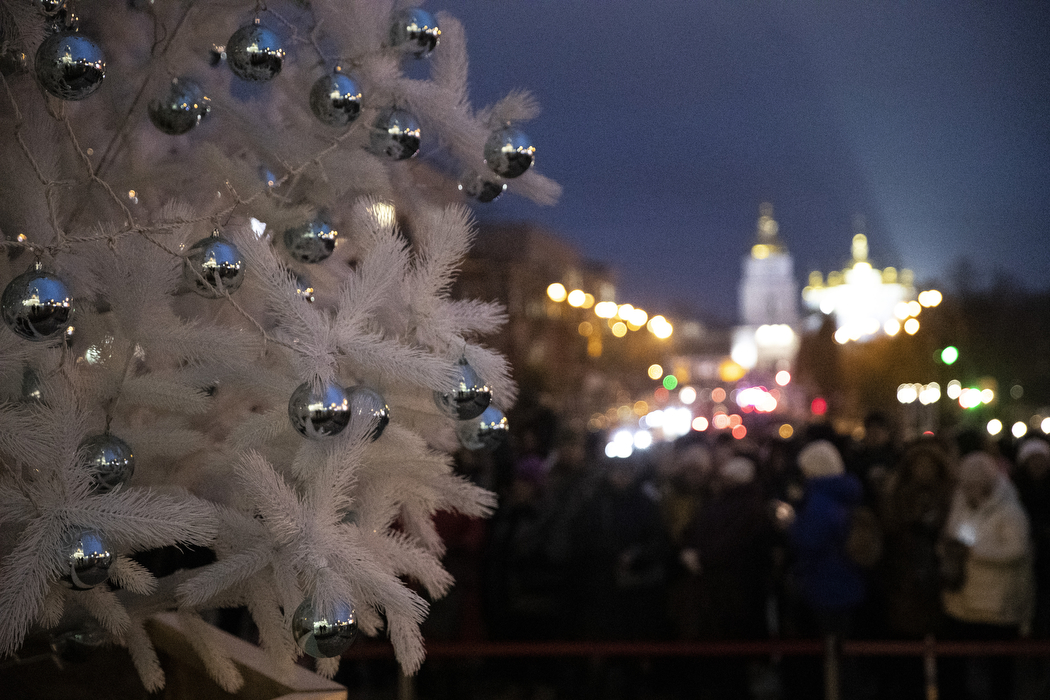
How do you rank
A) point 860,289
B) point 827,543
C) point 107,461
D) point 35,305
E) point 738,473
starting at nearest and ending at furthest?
point 35,305 → point 107,461 → point 827,543 → point 738,473 → point 860,289

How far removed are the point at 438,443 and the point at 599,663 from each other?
13.9 feet

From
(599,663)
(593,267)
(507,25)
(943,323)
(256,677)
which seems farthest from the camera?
(593,267)

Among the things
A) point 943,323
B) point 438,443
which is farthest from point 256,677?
point 943,323

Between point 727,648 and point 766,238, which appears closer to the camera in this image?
point 727,648

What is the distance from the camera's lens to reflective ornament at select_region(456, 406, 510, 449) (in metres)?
2.50

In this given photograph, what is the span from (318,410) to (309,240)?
29.2 inches

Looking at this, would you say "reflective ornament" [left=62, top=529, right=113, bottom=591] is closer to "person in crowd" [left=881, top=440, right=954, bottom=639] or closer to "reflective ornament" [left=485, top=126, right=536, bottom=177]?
"reflective ornament" [left=485, top=126, right=536, bottom=177]

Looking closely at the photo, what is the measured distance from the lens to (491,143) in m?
2.53

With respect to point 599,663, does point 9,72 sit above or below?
above

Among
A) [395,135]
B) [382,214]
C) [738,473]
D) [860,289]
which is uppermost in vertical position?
[860,289]

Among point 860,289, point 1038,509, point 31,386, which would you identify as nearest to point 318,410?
point 31,386

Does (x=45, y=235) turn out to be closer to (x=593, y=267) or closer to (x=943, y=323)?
(x=943, y=323)

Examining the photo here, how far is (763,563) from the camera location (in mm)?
6852

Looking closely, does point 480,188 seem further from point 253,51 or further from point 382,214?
point 253,51
